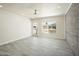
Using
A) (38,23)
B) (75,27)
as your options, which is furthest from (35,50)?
(38,23)

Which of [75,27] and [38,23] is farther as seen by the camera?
[38,23]

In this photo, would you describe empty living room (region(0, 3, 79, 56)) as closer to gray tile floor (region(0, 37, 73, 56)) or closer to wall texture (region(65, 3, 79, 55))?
gray tile floor (region(0, 37, 73, 56))

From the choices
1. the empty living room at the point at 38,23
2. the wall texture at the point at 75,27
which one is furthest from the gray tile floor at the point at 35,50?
the wall texture at the point at 75,27

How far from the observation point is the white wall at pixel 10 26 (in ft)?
16.0

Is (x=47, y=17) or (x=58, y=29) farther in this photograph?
(x=47, y=17)

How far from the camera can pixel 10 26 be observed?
5.57 meters

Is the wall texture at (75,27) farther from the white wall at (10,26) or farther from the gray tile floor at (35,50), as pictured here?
the white wall at (10,26)

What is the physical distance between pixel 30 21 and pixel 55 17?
3.03 m

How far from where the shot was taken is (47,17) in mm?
7035

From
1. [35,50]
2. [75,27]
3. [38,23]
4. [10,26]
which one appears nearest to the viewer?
[75,27]

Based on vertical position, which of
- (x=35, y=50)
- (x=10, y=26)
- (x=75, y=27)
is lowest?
(x=35, y=50)

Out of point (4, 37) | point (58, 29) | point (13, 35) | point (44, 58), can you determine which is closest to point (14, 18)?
point (13, 35)

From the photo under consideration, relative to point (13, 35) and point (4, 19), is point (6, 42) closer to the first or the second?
point (13, 35)

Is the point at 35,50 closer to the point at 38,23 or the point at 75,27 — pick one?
the point at 75,27
